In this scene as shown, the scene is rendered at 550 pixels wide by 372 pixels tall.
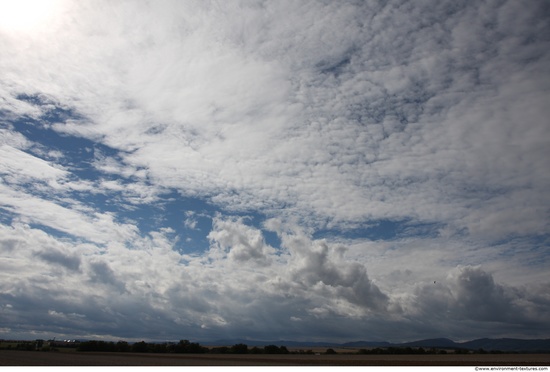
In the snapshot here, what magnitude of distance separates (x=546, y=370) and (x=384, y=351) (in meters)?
118

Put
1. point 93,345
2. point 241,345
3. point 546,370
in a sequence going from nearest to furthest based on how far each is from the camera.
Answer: point 546,370
point 93,345
point 241,345

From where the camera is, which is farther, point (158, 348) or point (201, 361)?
point (158, 348)

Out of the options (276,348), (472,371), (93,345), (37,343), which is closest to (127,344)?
(93,345)

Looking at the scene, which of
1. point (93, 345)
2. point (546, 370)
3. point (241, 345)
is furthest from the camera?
point (241, 345)

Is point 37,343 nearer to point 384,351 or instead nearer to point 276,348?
point 276,348

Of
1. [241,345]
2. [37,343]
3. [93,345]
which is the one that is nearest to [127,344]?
[93,345]

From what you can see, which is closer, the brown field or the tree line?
the brown field

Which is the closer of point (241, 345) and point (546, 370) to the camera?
point (546, 370)

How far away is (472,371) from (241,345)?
11825 cm

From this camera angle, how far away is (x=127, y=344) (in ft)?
529

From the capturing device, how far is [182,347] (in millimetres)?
164125

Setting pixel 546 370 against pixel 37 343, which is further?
pixel 37 343

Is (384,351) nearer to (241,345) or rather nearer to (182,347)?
(241,345)

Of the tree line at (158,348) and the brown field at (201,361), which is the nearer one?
the brown field at (201,361)
